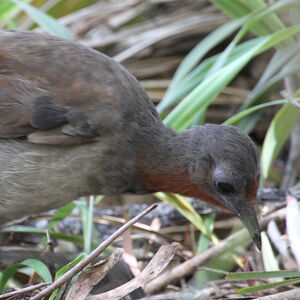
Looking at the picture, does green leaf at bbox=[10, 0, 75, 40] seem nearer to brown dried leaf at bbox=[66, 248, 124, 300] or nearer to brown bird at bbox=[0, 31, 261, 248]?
brown bird at bbox=[0, 31, 261, 248]

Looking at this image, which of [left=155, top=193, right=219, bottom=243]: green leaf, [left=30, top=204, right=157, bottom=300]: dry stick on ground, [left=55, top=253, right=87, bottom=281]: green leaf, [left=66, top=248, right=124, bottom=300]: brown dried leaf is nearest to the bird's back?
[left=155, top=193, right=219, bottom=243]: green leaf

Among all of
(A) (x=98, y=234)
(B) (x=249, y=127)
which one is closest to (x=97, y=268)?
(A) (x=98, y=234)

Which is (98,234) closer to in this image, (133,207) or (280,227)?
(133,207)

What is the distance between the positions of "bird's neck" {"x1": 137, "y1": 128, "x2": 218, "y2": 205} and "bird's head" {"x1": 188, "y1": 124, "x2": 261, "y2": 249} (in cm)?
2

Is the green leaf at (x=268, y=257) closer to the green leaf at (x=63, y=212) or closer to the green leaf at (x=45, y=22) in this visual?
the green leaf at (x=63, y=212)

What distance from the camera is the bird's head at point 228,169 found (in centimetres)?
316

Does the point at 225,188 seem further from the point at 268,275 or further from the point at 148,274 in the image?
the point at 148,274

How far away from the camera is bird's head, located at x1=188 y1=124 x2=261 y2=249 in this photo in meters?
3.16

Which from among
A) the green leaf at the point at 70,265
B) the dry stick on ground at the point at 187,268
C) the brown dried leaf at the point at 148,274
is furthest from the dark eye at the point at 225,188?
the green leaf at the point at 70,265

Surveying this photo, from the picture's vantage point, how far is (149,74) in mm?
4672

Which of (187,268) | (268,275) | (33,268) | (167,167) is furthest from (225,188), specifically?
(33,268)

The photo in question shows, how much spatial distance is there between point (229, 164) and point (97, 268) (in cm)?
76

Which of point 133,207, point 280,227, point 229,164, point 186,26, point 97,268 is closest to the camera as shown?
point 97,268

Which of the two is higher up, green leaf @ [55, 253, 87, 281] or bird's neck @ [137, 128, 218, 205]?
bird's neck @ [137, 128, 218, 205]
